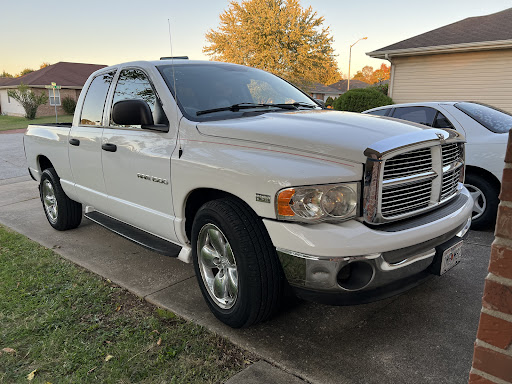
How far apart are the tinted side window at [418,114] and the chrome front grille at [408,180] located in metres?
2.65

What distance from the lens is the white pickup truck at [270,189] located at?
2.43 metres

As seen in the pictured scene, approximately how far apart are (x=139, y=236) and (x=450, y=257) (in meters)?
2.62

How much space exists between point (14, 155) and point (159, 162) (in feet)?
44.0

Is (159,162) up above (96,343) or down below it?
above

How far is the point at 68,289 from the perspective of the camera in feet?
12.3

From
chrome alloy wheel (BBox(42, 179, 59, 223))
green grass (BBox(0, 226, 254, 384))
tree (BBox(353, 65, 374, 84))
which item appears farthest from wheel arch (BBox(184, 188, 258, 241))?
tree (BBox(353, 65, 374, 84))

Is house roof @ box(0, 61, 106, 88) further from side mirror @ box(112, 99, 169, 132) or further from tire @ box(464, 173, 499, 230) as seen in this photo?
tire @ box(464, 173, 499, 230)

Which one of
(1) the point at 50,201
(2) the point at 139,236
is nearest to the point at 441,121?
(2) the point at 139,236

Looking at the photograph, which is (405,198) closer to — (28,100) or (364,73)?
(28,100)

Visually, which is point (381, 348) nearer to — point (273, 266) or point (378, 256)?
point (378, 256)

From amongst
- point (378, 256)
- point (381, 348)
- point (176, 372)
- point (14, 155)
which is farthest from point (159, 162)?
point (14, 155)

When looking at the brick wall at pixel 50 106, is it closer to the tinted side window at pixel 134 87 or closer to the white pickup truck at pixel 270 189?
the tinted side window at pixel 134 87

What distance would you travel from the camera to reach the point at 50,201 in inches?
224

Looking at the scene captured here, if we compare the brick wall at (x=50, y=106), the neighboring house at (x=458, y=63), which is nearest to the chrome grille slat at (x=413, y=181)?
the neighboring house at (x=458, y=63)
